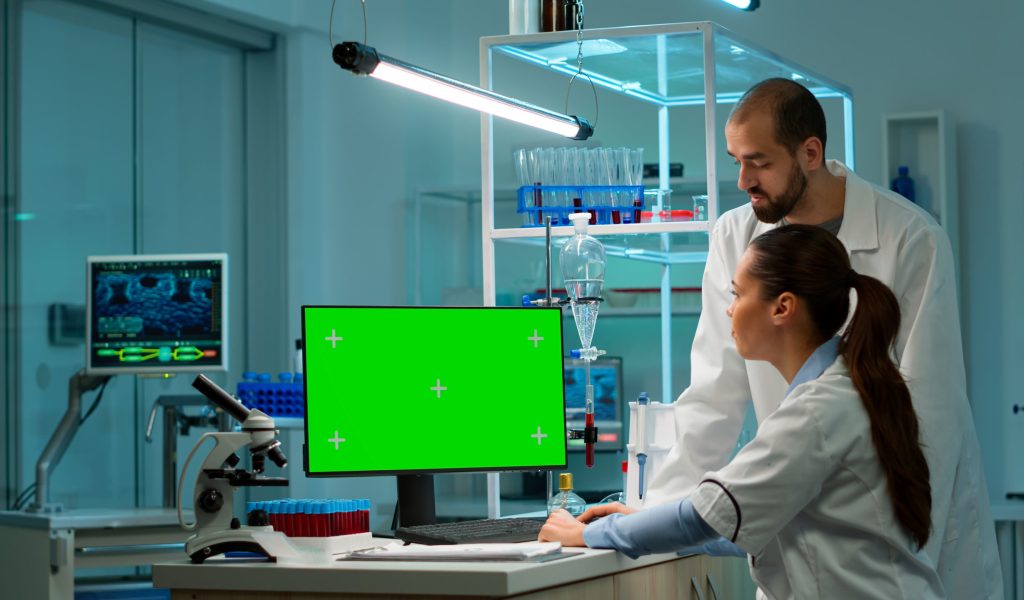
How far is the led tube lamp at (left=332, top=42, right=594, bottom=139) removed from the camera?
2211 millimetres

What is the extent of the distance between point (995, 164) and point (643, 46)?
2.71 meters

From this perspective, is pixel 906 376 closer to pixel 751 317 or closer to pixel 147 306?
pixel 751 317

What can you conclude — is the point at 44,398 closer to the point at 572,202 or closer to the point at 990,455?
the point at 572,202

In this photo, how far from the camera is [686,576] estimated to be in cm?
242

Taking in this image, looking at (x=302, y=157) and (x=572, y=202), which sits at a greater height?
(x=302, y=157)

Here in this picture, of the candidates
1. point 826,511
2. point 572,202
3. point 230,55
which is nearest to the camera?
point 826,511

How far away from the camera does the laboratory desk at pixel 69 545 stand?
3.84m

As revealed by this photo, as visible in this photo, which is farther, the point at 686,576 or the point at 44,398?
the point at 44,398

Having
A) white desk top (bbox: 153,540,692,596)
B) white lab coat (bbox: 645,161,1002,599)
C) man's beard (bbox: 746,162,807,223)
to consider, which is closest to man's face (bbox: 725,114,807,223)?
man's beard (bbox: 746,162,807,223)

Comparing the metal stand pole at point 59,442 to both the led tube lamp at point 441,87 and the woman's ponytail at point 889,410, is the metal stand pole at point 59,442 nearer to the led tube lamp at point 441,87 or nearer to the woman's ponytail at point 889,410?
the led tube lamp at point 441,87

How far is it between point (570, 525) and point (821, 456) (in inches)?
21.9

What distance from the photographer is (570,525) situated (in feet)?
7.04

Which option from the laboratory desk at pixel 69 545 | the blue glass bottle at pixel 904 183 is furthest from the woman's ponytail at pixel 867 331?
the blue glass bottle at pixel 904 183

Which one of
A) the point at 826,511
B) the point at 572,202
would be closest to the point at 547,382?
the point at 572,202
